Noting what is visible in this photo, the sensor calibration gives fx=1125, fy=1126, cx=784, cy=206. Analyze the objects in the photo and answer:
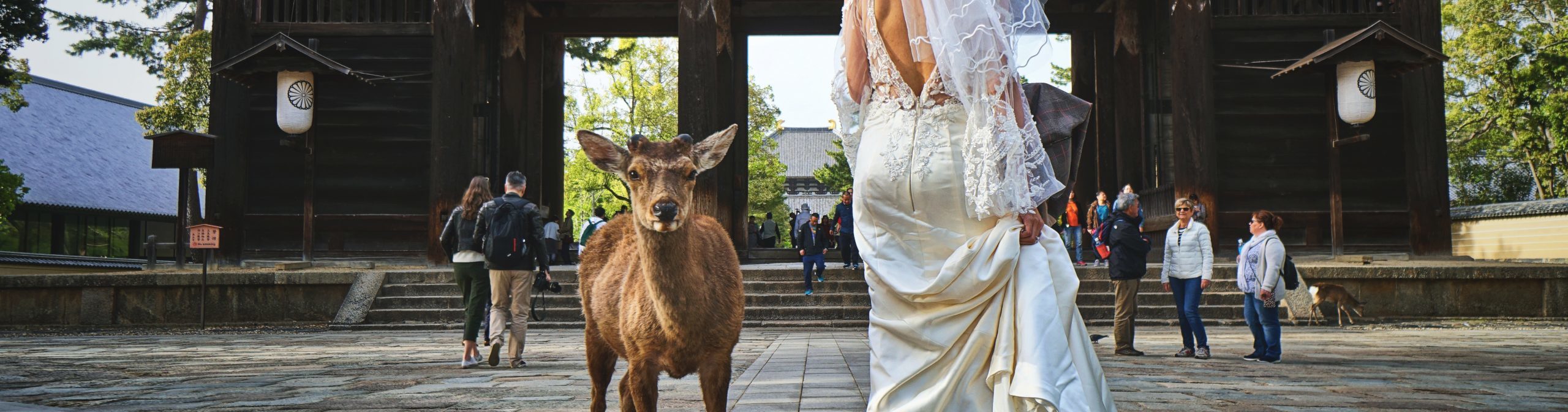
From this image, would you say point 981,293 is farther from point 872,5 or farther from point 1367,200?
point 1367,200

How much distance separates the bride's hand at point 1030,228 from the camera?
11.7ft

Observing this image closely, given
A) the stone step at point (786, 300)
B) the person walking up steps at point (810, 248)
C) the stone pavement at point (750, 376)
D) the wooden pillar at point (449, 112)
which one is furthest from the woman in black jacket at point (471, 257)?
the wooden pillar at point (449, 112)

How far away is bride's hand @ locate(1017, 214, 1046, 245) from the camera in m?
3.56

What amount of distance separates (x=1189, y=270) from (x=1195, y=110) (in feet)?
27.6

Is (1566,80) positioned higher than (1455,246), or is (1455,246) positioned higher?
(1566,80)

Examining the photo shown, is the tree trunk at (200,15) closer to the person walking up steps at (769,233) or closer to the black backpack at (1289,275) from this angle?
the person walking up steps at (769,233)

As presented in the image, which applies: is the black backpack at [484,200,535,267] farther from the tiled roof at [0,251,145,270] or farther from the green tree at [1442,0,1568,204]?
the green tree at [1442,0,1568,204]

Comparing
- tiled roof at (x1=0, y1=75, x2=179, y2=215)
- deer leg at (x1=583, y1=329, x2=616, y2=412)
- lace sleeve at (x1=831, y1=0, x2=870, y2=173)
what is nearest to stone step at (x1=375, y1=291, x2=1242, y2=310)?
deer leg at (x1=583, y1=329, x2=616, y2=412)

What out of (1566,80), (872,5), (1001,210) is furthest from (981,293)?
(1566,80)

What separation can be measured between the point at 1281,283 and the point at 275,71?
13202mm

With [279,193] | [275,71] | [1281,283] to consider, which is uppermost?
[275,71]

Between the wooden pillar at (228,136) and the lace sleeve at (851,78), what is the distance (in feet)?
53.3

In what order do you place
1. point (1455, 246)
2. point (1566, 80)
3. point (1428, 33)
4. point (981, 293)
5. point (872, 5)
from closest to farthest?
point (981, 293), point (872, 5), point (1428, 33), point (1566, 80), point (1455, 246)

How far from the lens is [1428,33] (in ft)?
56.7
